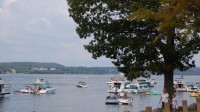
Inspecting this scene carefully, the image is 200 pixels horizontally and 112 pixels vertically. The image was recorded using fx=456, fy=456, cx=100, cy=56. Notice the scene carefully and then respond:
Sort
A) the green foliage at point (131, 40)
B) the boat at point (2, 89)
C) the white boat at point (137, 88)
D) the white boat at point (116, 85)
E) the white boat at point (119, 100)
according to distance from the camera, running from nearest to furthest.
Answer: the green foliage at point (131, 40) → the white boat at point (119, 100) → the boat at point (2, 89) → the white boat at point (137, 88) → the white boat at point (116, 85)

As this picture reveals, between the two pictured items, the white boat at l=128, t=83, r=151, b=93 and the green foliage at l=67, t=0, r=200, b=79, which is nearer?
the green foliage at l=67, t=0, r=200, b=79

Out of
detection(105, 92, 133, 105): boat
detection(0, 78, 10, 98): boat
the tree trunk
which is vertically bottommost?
detection(105, 92, 133, 105): boat

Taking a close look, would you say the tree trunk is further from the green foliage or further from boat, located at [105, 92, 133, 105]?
boat, located at [105, 92, 133, 105]

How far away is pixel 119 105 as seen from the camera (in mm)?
77562

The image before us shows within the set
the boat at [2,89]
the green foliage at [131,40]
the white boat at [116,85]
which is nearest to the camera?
the green foliage at [131,40]

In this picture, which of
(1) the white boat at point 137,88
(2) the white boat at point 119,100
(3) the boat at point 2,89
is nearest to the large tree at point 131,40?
(2) the white boat at point 119,100

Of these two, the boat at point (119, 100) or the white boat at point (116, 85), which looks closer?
the boat at point (119, 100)

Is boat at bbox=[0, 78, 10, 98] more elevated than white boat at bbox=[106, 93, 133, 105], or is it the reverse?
boat at bbox=[0, 78, 10, 98]

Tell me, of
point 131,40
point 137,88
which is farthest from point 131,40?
point 137,88

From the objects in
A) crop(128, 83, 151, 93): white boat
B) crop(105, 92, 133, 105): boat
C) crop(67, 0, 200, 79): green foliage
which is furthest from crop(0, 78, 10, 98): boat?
crop(67, 0, 200, 79): green foliage

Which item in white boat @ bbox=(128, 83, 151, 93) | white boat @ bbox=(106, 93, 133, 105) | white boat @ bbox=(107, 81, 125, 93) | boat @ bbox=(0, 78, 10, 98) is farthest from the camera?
white boat @ bbox=(107, 81, 125, 93)

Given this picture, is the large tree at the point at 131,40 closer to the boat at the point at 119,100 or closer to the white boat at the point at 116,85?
the boat at the point at 119,100

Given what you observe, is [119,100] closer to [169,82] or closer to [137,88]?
[137,88]

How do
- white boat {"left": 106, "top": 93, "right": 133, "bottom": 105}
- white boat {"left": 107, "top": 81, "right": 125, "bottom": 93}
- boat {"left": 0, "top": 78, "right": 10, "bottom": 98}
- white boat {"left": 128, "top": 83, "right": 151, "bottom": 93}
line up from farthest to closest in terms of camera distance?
white boat {"left": 107, "top": 81, "right": 125, "bottom": 93}, white boat {"left": 128, "top": 83, "right": 151, "bottom": 93}, boat {"left": 0, "top": 78, "right": 10, "bottom": 98}, white boat {"left": 106, "top": 93, "right": 133, "bottom": 105}
